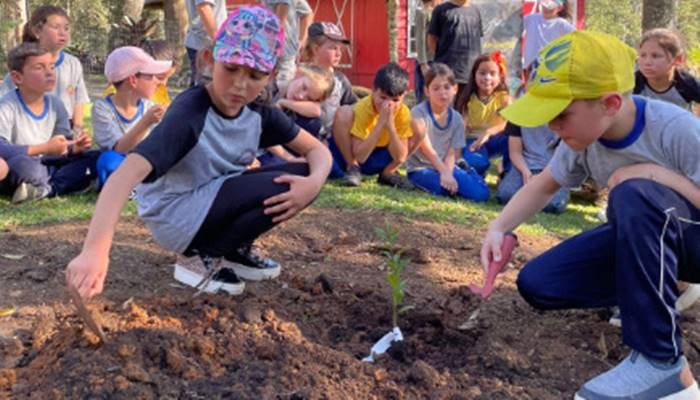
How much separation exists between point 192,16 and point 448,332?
4329 millimetres

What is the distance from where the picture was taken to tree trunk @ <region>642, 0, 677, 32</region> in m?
9.41

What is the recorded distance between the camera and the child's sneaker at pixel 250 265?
145 inches

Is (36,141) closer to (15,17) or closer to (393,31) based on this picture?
(15,17)

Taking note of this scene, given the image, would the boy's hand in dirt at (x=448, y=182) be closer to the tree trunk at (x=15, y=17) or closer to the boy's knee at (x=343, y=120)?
the boy's knee at (x=343, y=120)

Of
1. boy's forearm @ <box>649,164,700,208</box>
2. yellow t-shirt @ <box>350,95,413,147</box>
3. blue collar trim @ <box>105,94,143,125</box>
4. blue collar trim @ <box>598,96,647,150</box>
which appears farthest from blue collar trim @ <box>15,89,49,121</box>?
boy's forearm @ <box>649,164,700,208</box>

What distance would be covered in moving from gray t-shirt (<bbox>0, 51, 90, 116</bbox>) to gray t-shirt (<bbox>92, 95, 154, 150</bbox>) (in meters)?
1.02

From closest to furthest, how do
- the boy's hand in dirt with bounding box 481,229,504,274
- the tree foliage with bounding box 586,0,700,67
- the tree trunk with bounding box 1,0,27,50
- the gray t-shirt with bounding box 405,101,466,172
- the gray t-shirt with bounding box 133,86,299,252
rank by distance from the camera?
the boy's hand in dirt with bounding box 481,229,504,274
the gray t-shirt with bounding box 133,86,299,252
the gray t-shirt with bounding box 405,101,466,172
the tree trunk with bounding box 1,0,27,50
the tree foliage with bounding box 586,0,700,67

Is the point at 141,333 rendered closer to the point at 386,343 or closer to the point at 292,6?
the point at 386,343

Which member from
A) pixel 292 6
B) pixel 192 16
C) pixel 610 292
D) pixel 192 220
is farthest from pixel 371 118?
pixel 610 292

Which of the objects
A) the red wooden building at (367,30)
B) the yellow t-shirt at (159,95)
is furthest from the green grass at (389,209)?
the red wooden building at (367,30)

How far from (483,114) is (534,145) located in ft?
2.52

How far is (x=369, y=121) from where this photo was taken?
670cm

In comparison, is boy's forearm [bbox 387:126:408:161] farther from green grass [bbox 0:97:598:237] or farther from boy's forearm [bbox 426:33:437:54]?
boy's forearm [bbox 426:33:437:54]

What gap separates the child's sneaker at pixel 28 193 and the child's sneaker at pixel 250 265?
2.54 meters
